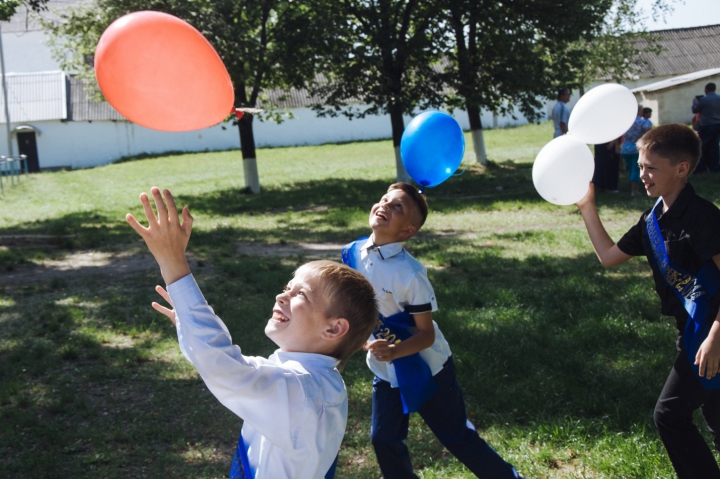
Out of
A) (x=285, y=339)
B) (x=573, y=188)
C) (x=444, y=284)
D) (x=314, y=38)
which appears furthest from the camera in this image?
(x=314, y=38)

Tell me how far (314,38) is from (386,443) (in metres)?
13.8

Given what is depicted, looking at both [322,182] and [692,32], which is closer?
[322,182]

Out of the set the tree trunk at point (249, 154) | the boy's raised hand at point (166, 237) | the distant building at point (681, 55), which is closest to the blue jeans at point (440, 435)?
the boy's raised hand at point (166, 237)

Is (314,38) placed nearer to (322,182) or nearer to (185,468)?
(322,182)

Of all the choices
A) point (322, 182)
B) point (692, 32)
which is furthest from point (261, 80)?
point (692, 32)

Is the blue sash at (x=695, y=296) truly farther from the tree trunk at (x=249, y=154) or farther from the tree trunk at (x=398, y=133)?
the tree trunk at (x=249, y=154)

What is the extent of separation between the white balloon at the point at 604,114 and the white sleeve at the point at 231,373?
85.6 inches

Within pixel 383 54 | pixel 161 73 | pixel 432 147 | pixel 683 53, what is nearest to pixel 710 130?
pixel 383 54

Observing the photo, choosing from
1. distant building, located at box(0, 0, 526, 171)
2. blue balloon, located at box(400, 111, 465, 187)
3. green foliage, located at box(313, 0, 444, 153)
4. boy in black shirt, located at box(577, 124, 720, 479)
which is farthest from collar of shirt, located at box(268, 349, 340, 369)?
distant building, located at box(0, 0, 526, 171)

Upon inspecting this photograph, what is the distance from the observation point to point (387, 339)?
9.86ft

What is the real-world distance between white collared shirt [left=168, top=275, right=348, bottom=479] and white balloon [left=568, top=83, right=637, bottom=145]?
6.56 feet

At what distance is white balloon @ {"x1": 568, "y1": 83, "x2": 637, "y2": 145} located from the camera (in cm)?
329

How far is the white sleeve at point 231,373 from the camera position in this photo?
63.1 inches

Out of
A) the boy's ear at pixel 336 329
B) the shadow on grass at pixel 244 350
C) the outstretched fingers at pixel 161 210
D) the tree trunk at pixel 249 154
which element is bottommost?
the shadow on grass at pixel 244 350
